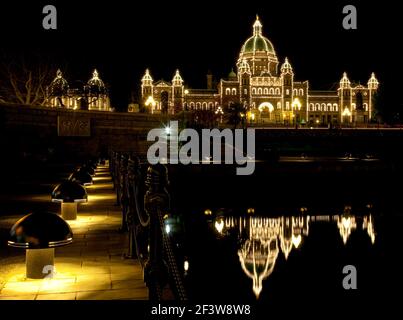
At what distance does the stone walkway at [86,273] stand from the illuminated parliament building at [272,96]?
5218 inches

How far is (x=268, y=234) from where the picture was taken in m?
13.0

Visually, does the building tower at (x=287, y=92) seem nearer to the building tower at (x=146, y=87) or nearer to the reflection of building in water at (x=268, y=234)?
the building tower at (x=146, y=87)

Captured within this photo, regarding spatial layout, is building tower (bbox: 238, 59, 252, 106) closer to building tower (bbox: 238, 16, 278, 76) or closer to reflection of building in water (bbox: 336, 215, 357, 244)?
building tower (bbox: 238, 16, 278, 76)

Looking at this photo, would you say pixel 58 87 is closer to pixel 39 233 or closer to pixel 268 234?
pixel 268 234

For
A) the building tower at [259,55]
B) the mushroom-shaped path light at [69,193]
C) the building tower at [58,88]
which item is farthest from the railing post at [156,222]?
the building tower at [259,55]

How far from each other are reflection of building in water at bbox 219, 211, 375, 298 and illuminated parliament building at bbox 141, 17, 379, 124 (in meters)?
127

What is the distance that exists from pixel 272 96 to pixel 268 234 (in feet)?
Result: 463

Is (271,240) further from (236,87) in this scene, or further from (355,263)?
(236,87)

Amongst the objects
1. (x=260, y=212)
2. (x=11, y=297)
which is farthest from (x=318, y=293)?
(x=260, y=212)

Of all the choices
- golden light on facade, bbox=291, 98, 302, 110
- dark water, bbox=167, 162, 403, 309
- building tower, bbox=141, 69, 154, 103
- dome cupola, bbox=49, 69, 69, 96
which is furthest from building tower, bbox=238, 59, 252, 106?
dark water, bbox=167, 162, 403, 309

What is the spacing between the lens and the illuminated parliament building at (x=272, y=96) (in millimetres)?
144000

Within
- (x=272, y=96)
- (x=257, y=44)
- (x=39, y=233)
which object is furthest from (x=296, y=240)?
(x=257, y=44)

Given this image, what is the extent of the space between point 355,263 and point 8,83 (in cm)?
4729

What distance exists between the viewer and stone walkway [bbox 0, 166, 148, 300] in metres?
6.67
